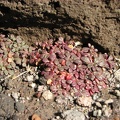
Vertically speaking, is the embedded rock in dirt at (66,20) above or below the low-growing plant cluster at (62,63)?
above

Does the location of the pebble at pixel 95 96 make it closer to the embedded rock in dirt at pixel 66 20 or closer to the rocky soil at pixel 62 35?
the rocky soil at pixel 62 35

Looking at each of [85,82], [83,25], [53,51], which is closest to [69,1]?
[83,25]

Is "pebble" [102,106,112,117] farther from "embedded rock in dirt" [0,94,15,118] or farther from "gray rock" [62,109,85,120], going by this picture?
Answer: "embedded rock in dirt" [0,94,15,118]

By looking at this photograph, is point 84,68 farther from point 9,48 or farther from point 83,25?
point 9,48

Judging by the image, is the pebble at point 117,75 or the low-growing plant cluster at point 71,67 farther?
the pebble at point 117,75

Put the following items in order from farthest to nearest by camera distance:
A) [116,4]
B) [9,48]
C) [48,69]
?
[9,48], [48,69], [116,4]

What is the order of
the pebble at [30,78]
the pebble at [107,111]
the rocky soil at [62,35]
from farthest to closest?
the pebble at [30,78], the rocky soil at [62,35], the pebble at [107,111]

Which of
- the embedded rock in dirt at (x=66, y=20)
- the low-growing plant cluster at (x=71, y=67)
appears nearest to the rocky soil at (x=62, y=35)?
the embedded rock in dirt at (x=66, y=20)
